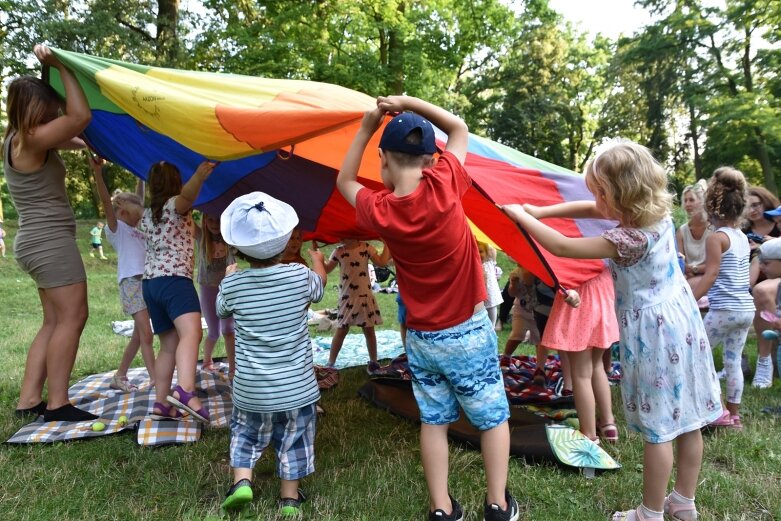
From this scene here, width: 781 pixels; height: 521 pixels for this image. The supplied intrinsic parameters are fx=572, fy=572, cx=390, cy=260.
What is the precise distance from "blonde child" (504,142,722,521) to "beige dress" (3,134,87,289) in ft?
8.46

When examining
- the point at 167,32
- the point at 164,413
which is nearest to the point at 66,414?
the point at 164,413

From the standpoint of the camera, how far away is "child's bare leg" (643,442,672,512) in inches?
80.9

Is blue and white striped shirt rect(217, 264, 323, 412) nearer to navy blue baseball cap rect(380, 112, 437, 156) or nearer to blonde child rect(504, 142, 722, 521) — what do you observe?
navy blue baseball cap rect(380, 112, 437, 156)

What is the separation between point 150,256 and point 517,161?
2.12 m

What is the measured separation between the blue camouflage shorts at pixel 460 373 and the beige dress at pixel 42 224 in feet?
7.24

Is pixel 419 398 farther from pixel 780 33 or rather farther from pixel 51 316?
pixel 780 33

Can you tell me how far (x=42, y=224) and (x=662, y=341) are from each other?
10.5 feet

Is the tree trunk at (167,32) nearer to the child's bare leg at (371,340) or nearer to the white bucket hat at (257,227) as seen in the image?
the child's bare leg at (371,340)

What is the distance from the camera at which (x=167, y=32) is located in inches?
536

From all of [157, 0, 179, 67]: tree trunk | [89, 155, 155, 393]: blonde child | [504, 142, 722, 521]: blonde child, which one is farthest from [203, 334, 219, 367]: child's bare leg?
[157, 0, 179, 67]: tree trunk

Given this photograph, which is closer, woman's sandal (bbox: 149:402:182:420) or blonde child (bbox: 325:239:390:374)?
woman's sandal (bbox: 149:402:182:420)

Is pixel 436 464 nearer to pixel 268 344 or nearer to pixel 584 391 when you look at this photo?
pixel 268 344

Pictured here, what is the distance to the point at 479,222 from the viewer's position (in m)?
3.18

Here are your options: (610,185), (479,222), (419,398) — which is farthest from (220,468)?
(610,185)
